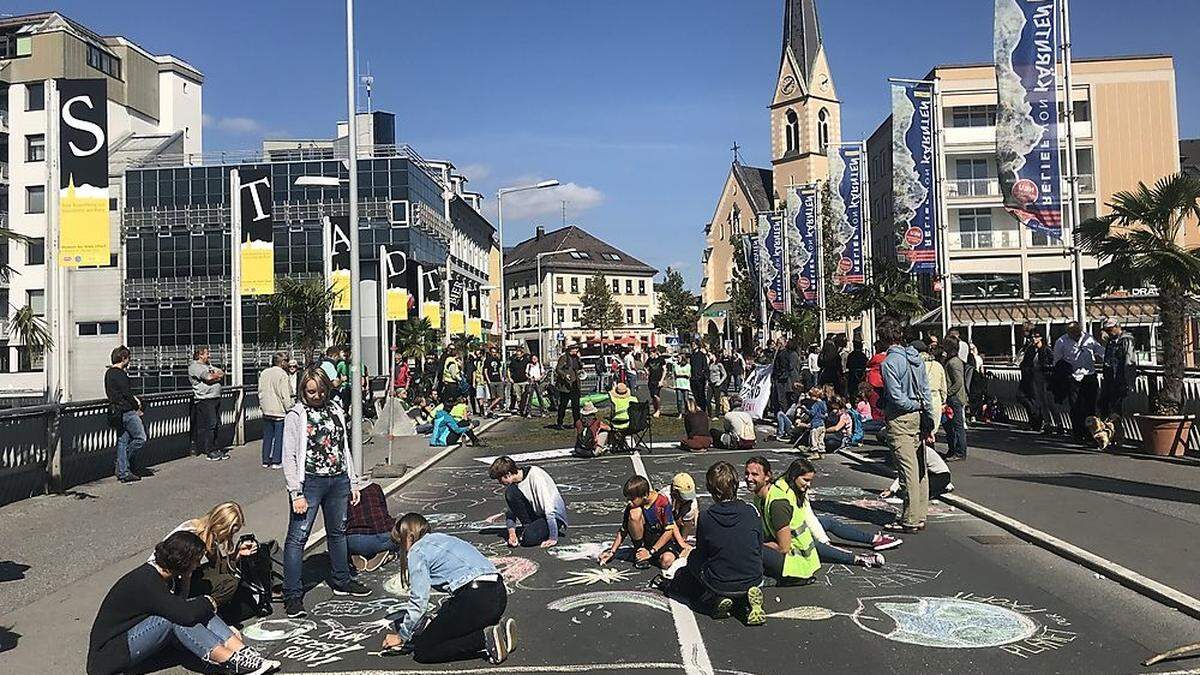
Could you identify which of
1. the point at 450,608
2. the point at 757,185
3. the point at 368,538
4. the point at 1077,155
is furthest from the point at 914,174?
the point at 757,185

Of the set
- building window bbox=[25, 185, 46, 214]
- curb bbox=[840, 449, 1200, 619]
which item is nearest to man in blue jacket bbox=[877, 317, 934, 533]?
curb bbox=[840, 449, 1200, 619]

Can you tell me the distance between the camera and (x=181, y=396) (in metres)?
18.0

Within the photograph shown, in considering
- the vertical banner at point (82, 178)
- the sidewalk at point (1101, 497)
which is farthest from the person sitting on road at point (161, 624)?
the vertical banner at point (82, 178)

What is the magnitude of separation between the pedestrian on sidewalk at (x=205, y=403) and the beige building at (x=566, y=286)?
93.1 meters

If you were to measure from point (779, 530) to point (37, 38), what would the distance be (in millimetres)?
65243

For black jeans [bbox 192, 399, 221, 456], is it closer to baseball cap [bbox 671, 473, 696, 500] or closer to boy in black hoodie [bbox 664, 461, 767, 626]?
baseball cap [bbox 671, 473, 696, 500]

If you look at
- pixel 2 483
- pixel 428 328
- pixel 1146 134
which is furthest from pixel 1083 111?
pixel 2 483

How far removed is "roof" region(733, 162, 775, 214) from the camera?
11112cm

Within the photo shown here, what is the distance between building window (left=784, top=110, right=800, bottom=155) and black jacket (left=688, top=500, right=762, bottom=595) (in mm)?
97660

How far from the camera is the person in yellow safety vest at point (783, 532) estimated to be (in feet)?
26.5

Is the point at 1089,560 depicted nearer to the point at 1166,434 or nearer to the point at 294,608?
the point at 294,608

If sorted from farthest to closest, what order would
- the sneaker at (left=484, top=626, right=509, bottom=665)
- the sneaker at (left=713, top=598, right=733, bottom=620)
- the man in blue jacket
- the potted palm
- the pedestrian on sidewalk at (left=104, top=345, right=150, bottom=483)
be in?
the potted palm
the pedestrian on sidewalk at (left=104, top=345, right=150, bottom=483)
the man in blue jacket
the sneaker at (left=713, top=598, right=733, bottom=620)
the sneaker at (left=484, top=626, right=509, bottom=665)

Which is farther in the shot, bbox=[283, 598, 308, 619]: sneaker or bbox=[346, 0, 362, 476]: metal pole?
bbox=[346, 0, 362, 476]: metal pole

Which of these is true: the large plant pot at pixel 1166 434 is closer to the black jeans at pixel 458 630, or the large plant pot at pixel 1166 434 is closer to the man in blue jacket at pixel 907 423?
the man in blue jacket at pixel 907 423
